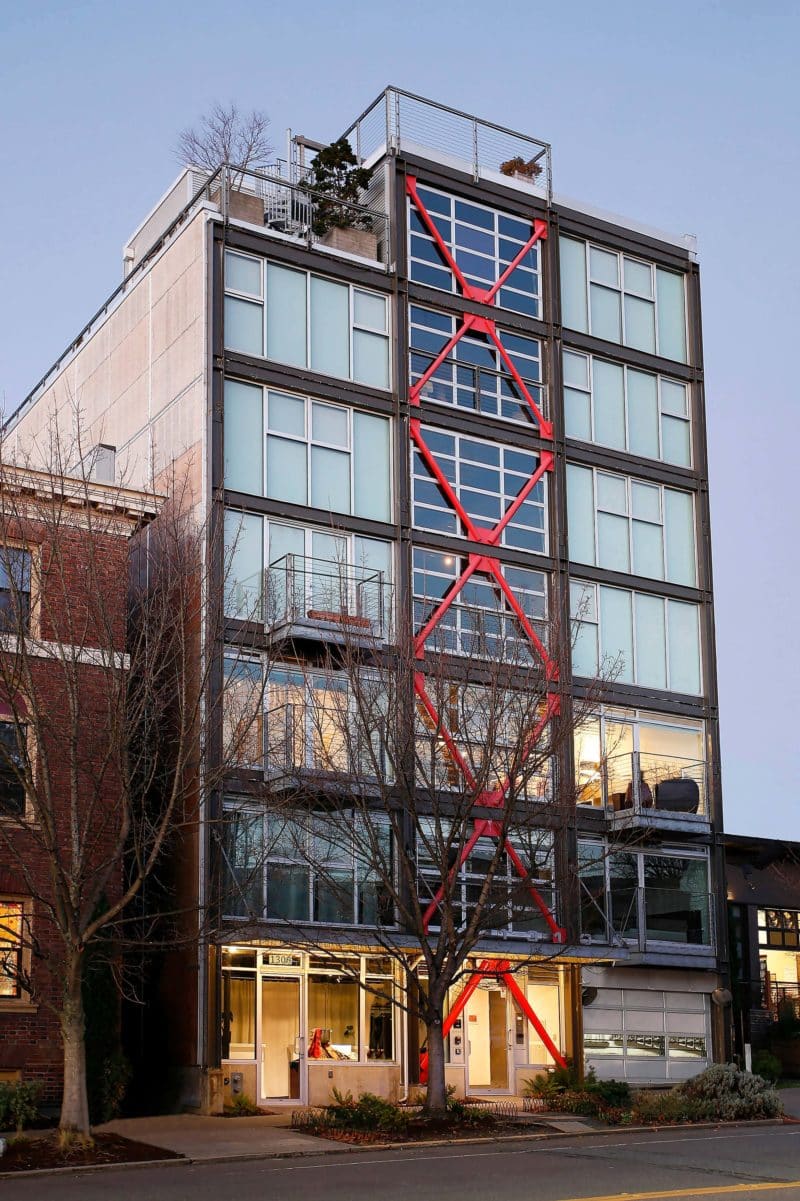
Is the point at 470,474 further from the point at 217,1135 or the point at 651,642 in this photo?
the point at 217,1135

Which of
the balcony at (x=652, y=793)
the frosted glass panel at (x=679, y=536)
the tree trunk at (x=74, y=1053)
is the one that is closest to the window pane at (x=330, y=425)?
the frosted glass panel at (x=679, y=536)

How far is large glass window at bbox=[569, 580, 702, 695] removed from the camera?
34812mm

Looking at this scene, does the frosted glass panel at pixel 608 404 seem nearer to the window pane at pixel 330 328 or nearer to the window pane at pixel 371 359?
the window pane at pixel 371 359

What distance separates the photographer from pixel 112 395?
3591cm

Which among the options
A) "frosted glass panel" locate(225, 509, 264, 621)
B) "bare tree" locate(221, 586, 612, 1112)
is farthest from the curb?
"frosted glass panel" locate(225, 509, 264, 621)

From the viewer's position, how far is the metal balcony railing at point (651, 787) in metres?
34.1

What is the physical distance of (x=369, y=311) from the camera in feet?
112

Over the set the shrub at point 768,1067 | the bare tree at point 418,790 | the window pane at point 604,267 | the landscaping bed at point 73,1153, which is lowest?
the shrub at point 768,1067

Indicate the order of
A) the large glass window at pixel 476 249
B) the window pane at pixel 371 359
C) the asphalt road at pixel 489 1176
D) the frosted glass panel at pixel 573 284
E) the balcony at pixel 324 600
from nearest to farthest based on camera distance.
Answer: the asphalt road at pixel 489 1176 < the balcony at pixel 324 600 < the window pane at pixel 371 359 < the large glass window at pixel 476 249 < the frosted glass panel at pixel 573 284

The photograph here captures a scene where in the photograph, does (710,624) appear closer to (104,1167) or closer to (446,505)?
(446,505)

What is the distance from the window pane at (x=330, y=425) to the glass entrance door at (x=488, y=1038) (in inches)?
463

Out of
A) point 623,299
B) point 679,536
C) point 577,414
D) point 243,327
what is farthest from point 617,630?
point 243,327

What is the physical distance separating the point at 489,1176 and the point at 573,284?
23658 millimetres

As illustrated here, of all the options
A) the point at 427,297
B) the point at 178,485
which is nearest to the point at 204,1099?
the point at 178,485
